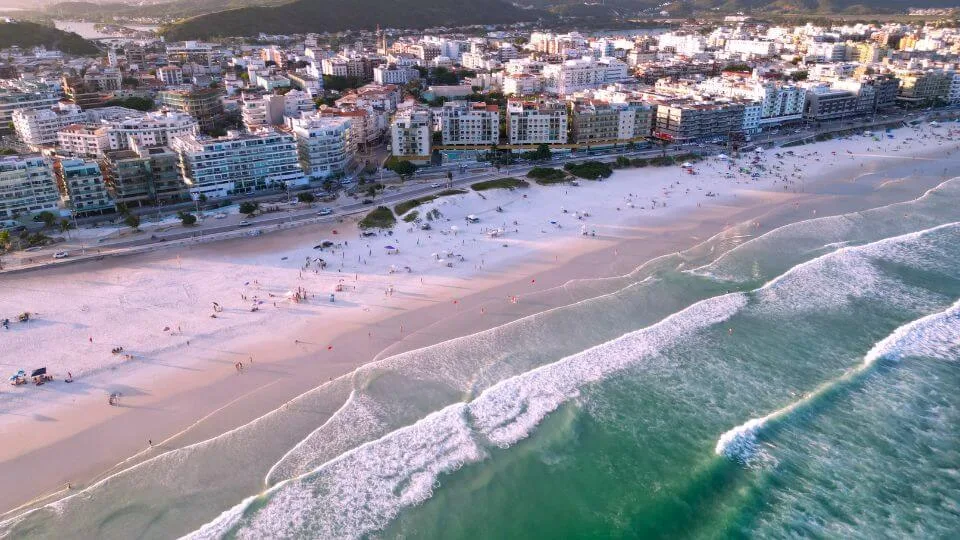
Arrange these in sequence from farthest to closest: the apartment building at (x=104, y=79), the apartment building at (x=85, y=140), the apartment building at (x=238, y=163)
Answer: the apartment building at (x=104, y=79)
the apartment building at (x=85, y=140)
the apartment building at (x=238, y=163)

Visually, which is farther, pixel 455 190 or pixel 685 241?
pixel 455 190

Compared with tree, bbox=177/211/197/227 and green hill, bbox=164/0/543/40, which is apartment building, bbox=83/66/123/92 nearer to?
tree, bbox=177/211/197/227

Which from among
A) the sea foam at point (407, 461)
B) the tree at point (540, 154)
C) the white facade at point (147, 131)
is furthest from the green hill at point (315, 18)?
the sea foam at point (407, 461)

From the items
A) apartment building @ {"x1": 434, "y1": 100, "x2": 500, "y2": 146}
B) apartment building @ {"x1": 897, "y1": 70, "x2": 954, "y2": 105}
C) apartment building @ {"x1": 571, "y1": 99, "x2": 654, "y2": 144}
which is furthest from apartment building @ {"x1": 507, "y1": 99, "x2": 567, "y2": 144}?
apartment building @ {"x1": 897, "y1": 70, "x2": 954, "y2": 105}

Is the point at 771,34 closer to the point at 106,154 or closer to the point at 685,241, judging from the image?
the point at 685,241

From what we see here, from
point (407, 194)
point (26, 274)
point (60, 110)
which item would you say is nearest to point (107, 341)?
point (26, 274)

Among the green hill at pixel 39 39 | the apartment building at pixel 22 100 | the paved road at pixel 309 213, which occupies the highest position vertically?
the green hill at pixel 39 39

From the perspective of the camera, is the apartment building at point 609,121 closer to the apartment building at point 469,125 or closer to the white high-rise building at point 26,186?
the apartment building at point 469,125
